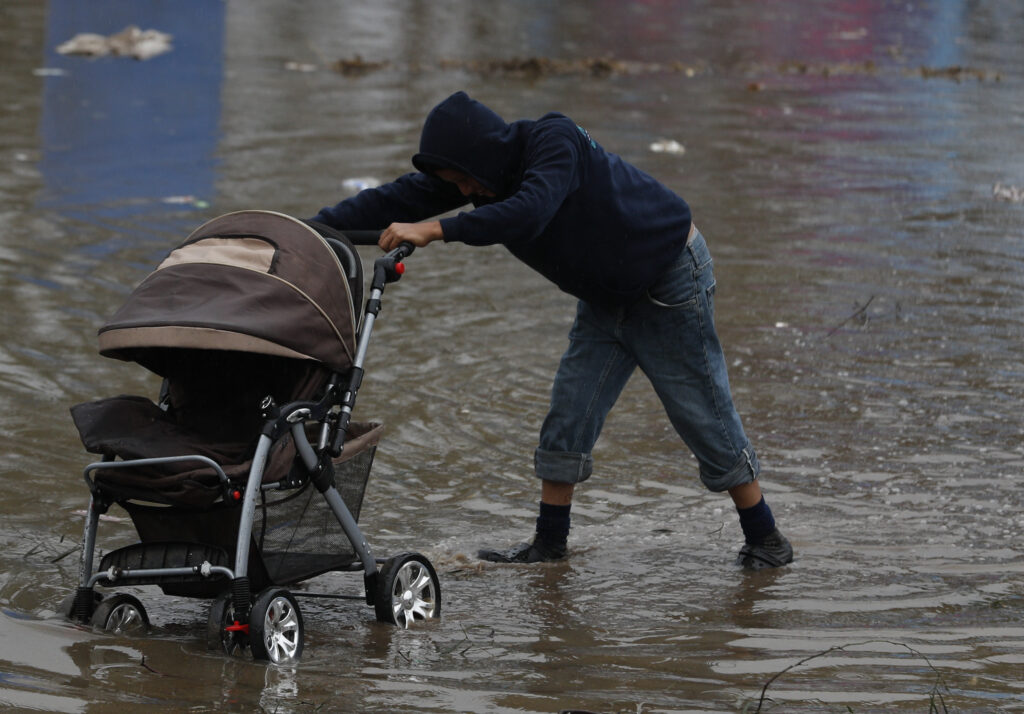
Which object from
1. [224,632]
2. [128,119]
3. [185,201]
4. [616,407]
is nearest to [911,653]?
[224,632]

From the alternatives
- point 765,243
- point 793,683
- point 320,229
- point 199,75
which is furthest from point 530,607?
point 199,75

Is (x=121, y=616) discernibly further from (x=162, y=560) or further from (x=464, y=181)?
(x=464, y=181)

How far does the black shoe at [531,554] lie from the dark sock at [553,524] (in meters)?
0.02

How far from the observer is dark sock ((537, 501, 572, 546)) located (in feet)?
17.1

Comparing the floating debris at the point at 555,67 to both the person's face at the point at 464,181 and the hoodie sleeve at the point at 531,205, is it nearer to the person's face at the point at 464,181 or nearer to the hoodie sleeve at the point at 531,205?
the person's face at the point at 464,181

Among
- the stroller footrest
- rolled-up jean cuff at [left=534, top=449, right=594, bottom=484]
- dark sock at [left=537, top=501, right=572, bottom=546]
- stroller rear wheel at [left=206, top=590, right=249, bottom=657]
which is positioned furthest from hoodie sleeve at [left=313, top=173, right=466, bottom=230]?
stroller rear wheel at [left=206, top=590, right=249, bottom=657]

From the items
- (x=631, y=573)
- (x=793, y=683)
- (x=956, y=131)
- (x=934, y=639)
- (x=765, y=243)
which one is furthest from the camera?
(x=956, y=131)

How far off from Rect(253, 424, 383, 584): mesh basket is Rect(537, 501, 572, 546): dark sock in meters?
0.81

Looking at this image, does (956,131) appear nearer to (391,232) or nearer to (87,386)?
(87,386)

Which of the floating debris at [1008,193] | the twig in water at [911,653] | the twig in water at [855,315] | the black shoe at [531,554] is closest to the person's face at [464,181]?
the black shoe at [531,554]

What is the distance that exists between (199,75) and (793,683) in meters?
13.3

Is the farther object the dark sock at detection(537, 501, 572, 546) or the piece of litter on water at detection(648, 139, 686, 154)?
the piece of litter on water at detection(648, 139, 686, 154)

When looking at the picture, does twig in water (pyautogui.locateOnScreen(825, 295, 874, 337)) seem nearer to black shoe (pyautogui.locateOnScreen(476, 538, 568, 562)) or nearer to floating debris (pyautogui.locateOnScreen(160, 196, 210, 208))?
black shoe (pyautogui.locateOnScreen(476, 538, 568, 562))

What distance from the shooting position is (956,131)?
1380cm
